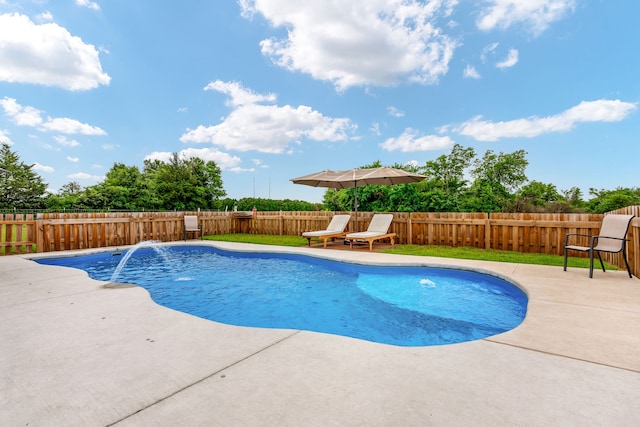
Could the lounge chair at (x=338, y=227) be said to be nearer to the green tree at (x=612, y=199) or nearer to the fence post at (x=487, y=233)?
the fence post at (x=487, y=233)

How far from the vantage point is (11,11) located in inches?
396

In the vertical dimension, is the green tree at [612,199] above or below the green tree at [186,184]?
below

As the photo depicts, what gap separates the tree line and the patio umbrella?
1.18 m

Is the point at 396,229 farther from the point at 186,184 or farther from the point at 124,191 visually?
the point at 124,191

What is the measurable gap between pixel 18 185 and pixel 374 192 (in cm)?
3182

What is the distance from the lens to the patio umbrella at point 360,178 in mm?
9344

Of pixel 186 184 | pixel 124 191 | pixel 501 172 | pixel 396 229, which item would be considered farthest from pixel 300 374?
pixel 124 191

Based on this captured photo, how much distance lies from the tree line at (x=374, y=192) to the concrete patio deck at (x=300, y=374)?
6883 millimetres

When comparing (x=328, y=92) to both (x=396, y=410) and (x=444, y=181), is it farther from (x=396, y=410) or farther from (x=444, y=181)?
(x=396, y=410)

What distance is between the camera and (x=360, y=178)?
9336mm

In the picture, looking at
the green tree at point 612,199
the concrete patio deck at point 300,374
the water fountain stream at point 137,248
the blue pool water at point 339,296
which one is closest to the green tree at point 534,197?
the green tree at point 612,199

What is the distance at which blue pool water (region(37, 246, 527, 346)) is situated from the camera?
12.0 ft

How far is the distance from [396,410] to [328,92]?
53.1 feet

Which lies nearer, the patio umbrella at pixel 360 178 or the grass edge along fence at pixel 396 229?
the grass edge along fence at pixel 396 229
